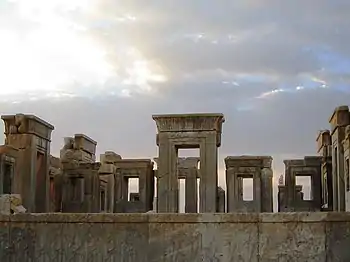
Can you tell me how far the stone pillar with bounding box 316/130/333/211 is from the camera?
24.7 meters

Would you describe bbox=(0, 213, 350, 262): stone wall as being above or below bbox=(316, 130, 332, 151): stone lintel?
below

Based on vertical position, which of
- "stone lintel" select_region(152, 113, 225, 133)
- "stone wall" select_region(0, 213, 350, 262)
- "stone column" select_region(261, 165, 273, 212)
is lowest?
"stone wall" select_region(0, 213, 350, 262)

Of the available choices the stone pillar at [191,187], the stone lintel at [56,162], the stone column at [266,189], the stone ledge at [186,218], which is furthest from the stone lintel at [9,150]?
the stone ledge at [186,218]

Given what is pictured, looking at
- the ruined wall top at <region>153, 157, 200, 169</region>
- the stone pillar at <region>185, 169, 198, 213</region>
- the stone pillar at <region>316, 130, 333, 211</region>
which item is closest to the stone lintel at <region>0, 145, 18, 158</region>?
the ruined wall top at <region>153, 157, 200, 169</region>

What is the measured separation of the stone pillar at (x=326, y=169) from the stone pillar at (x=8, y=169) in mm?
11804

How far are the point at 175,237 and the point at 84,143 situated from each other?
63.9 feet

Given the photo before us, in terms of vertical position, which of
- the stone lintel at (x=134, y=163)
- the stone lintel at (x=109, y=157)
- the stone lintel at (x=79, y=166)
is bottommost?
the stone lintel at (x=79, y=166)

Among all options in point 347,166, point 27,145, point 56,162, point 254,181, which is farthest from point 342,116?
point 56,162

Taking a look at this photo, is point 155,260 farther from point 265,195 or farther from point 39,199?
point 265,195

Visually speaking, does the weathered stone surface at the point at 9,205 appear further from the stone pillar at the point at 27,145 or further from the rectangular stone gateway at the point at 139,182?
the rectangular stone gateway at the point at 139,182

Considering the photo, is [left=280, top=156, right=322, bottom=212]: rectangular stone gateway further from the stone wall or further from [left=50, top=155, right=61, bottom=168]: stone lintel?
the stone wall

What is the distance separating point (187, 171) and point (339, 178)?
916 cm

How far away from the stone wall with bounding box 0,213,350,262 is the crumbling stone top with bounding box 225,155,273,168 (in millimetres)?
18154

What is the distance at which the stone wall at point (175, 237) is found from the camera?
24.3 ft
